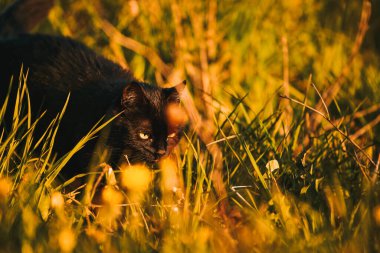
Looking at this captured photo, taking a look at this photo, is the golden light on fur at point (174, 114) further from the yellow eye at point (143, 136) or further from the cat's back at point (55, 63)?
the cat's back at point (55, 63)

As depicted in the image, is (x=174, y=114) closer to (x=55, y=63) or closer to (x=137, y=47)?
(x=55, y=63)

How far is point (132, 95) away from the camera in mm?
2609

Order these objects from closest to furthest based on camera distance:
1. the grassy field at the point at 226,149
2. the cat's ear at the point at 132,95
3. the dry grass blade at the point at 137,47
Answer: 1. the grassy field at the point at 226,149
2. the cat's ear at the point at 132,95
3. the dry grass blade at the point at 137,47

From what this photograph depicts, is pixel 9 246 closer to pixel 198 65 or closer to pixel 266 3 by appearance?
pixel 198 65

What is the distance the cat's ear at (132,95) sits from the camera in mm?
2566

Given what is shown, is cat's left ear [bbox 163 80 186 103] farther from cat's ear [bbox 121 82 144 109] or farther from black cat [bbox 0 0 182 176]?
cat's ear [bbox 121 82 144 109]

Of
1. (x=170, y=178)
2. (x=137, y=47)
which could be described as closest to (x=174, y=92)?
(x=170, y=178)

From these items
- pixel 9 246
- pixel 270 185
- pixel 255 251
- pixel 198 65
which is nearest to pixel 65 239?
pixel 9 246

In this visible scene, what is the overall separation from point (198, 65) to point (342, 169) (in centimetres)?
170

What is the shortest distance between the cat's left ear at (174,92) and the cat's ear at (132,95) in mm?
164

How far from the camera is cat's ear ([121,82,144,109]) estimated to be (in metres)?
2.57

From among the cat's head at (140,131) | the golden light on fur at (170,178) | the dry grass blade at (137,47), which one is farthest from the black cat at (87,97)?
the dry grass blade at (137,47)

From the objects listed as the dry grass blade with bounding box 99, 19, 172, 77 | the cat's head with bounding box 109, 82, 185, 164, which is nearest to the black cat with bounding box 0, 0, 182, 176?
the cat's head with bounding box 109, 82, 185, 164

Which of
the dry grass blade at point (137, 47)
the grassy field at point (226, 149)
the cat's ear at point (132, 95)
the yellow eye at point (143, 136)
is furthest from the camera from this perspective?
the dry grass blade at point (137, 47)
